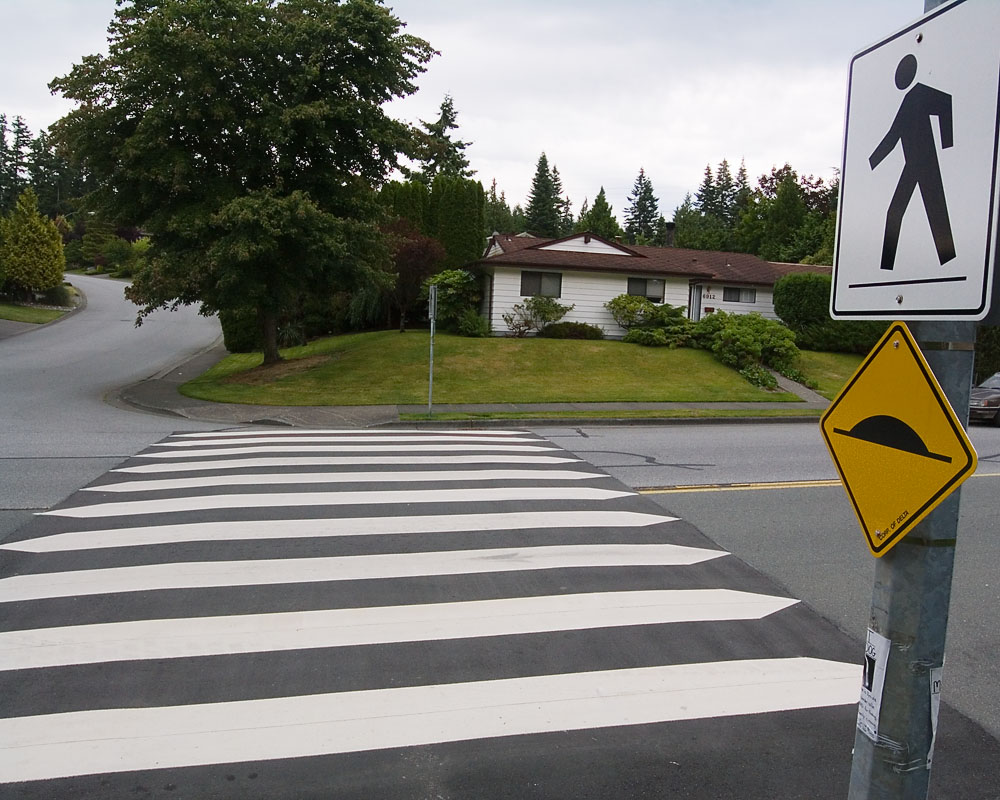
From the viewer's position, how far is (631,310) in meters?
30.8

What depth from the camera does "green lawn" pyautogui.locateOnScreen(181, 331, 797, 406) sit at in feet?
66.9

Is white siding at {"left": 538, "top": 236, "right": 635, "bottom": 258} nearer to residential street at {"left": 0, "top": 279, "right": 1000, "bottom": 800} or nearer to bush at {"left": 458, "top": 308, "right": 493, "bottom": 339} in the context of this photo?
bush at {"left": 458, "top": 308, "right": 493, "bottom": 339}

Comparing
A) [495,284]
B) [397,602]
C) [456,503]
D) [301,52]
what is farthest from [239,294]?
[397,602]

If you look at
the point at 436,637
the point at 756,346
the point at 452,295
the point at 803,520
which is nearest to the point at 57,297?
the point at 452,295

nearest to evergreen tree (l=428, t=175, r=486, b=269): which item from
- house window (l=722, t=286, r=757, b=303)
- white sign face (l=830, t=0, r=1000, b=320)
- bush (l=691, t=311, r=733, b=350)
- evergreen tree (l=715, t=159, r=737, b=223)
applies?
house window (l=722, t=286, r=757, b=303)

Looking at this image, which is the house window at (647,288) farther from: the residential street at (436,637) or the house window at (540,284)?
the residential street at (436,637)

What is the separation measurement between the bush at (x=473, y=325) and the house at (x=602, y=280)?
2.99ft

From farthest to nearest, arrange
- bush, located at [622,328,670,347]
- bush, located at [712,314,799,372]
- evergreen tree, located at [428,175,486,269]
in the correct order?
1. evergreen tree, located at [428,175,486,269]
2. bush, located at [622,328,670,347]
3. bush, located at [712,314,799,372]

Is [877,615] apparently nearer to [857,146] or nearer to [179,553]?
[857,146]

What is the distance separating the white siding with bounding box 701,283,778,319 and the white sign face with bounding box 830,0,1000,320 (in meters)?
33.4

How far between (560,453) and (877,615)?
403 inches

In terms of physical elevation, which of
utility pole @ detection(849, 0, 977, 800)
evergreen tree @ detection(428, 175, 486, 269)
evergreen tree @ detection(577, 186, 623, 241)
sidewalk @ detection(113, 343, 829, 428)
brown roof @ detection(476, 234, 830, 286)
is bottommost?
sidewalk @ detection(113, 343, 829, 428)

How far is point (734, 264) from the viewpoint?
123ft

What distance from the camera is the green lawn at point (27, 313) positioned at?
4353cm
